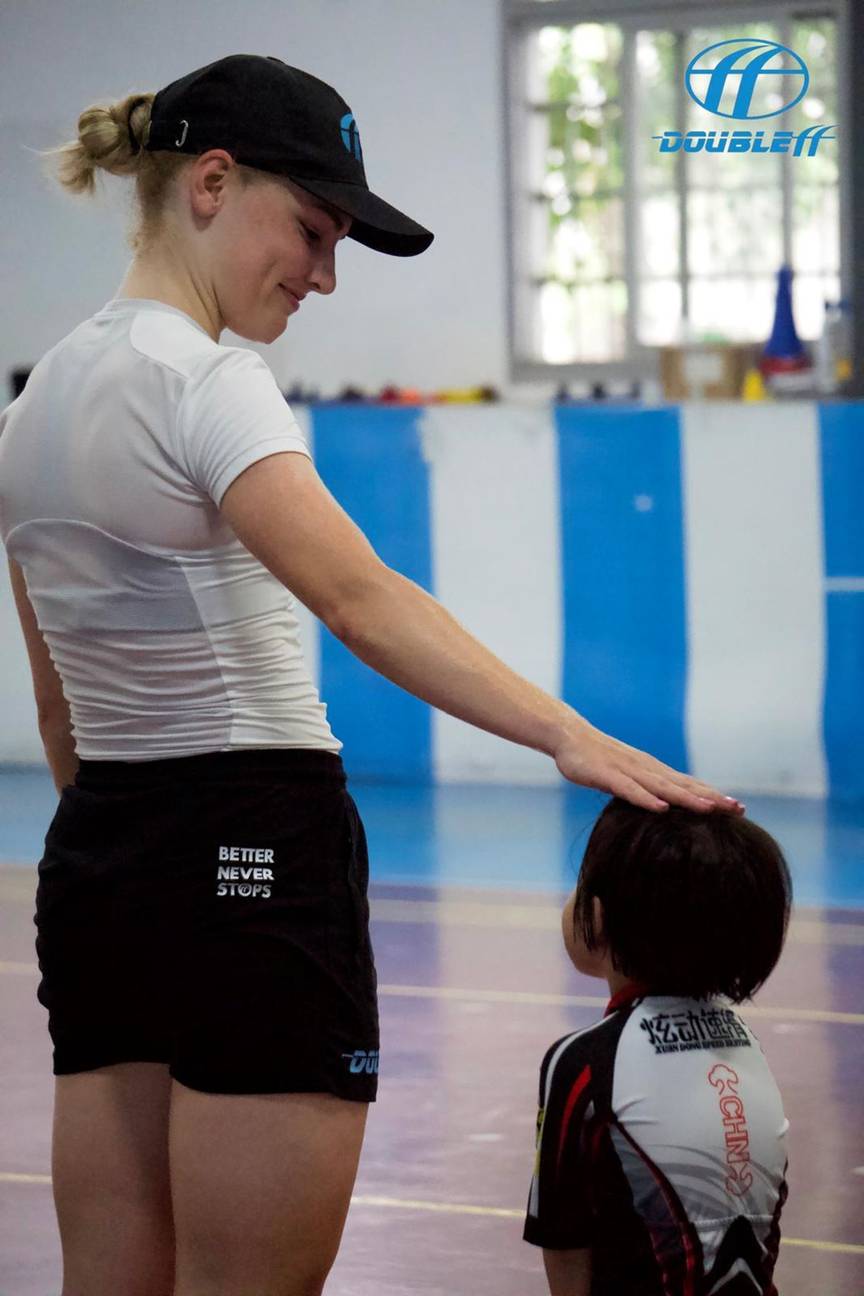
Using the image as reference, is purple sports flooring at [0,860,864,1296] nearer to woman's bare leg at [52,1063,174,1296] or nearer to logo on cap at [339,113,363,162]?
woman's bare leg at [52,1063,174,1296]

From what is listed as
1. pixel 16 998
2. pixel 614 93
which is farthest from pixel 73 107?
pixel 16 998

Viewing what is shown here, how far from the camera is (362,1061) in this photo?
5.00 feet

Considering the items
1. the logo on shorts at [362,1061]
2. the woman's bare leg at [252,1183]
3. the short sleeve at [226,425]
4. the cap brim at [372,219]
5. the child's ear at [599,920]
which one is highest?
the cap brim at [372,219]

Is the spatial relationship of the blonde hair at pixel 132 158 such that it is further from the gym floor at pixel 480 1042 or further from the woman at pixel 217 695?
the gym floor at pixel 480 1042

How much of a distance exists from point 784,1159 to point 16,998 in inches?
117

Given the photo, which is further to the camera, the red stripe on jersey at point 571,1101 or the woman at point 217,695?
the red stripe on jersey at point 571,1101

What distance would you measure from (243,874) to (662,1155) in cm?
43

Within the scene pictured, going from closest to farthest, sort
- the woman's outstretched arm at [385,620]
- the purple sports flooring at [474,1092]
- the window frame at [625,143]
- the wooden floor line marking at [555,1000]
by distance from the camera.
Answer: the woman's outstretched arm at [385,620] → the purple sports flooring at [474,1092] → the wooden floor line marking at [555,1000] → the window frame at [625,143]

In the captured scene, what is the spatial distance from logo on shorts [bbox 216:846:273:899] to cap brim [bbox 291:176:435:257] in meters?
0.49

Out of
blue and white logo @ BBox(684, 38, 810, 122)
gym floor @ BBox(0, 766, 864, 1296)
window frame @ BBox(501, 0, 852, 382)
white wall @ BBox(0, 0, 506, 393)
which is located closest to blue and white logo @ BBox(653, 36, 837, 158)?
blue and white logo @ BBox(684, 38, 810, 122)

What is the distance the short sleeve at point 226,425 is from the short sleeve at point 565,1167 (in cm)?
59

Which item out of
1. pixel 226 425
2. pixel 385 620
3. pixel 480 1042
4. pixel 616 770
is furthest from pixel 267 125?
pixel 480 1042

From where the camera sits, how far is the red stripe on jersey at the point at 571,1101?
64.1 inches

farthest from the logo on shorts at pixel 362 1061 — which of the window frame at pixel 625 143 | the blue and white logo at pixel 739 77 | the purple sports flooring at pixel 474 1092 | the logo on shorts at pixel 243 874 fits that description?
the blue and white logo at pixel 739 77
